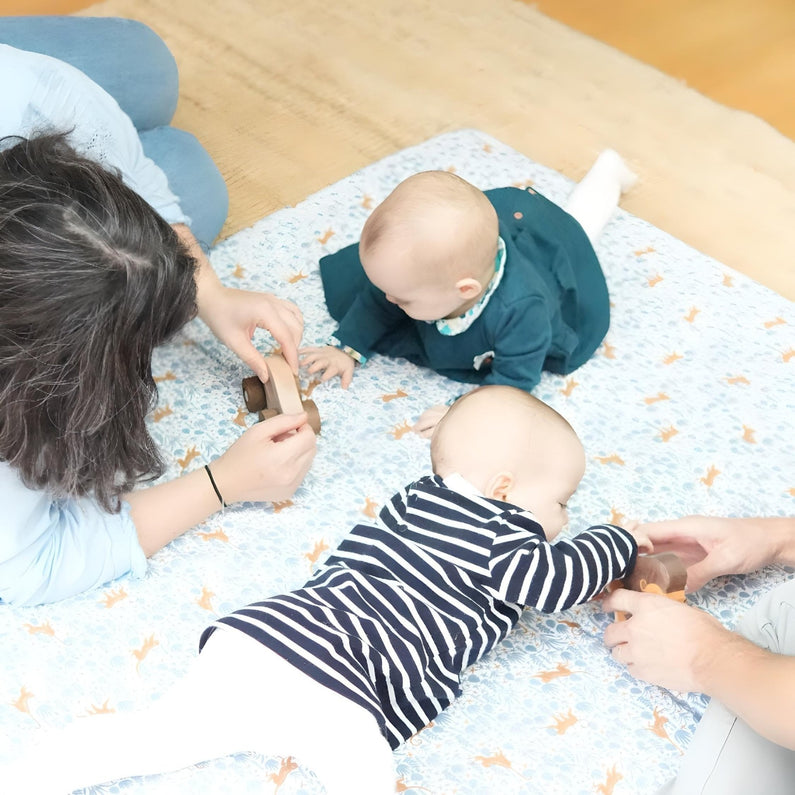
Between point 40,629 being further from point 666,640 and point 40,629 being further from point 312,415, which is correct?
point 666,640

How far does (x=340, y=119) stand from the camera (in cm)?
222

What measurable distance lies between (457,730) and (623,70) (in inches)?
74.7

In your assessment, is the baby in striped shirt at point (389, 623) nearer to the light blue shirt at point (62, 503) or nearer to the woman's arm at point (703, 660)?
the woman's arm at point (703, 660)

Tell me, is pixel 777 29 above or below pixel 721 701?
above

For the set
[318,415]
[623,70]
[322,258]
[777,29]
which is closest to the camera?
[318,415]

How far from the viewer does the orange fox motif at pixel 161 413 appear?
4.75 feet

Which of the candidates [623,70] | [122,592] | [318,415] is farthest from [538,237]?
[623,70]

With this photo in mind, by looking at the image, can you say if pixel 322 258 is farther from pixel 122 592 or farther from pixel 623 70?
pixel 623 70

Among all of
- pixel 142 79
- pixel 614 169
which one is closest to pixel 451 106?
pixel 614 169

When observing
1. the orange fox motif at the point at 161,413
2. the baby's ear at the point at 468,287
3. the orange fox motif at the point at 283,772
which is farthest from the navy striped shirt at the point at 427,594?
the orange fox motif at the point at 161,413

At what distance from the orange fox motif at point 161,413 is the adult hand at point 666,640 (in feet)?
2.38

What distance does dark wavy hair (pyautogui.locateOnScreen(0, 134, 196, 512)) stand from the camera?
86 cm

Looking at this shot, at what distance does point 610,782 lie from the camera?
3.57ft

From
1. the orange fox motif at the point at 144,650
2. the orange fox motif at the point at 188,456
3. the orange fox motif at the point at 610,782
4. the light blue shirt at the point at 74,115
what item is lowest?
the orange fox motif at the point at 144,650
